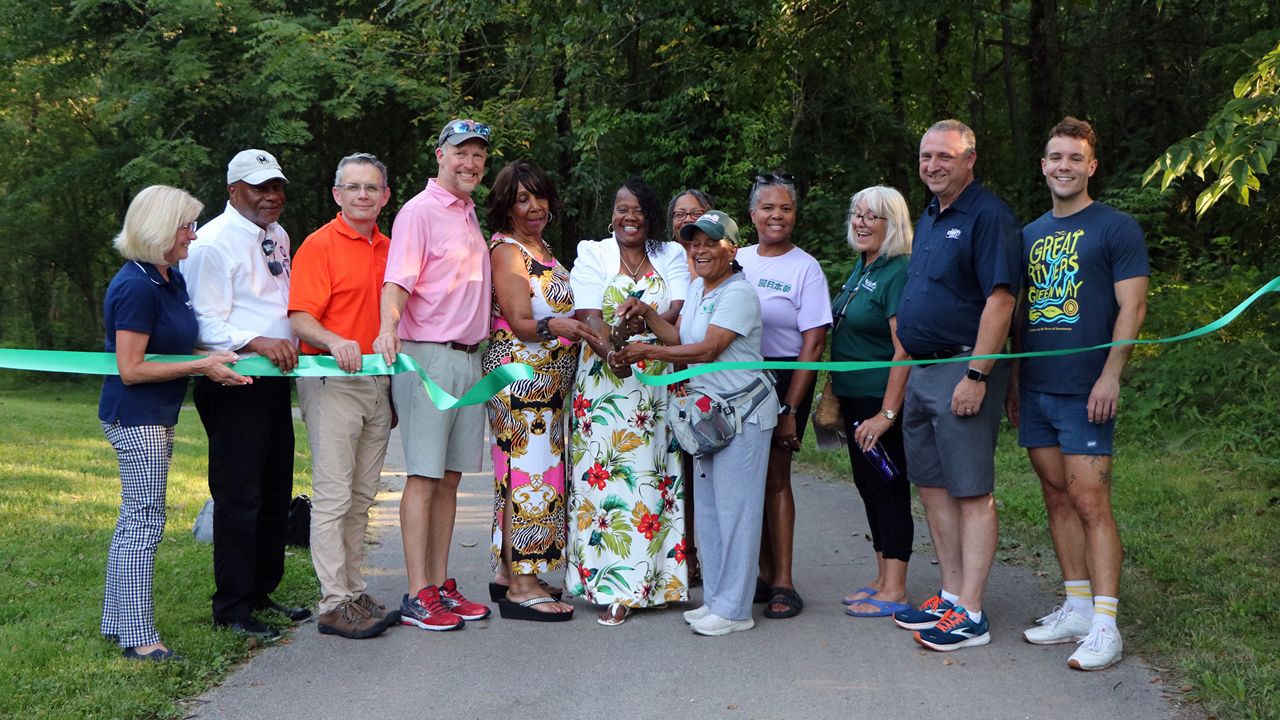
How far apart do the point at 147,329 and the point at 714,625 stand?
290 centimetres

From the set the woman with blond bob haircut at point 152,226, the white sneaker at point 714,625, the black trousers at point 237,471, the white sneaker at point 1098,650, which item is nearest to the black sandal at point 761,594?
the white sneaker at point 714,625

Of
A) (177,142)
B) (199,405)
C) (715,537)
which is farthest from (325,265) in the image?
(177,142)

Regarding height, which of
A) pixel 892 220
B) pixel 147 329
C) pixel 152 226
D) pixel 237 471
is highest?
pixel 892 220

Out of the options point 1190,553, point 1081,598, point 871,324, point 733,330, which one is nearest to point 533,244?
point 733,330

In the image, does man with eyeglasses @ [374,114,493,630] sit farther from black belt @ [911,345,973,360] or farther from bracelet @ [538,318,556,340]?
black belt @ [911,345,973,360]

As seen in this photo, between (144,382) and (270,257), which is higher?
(270,257)

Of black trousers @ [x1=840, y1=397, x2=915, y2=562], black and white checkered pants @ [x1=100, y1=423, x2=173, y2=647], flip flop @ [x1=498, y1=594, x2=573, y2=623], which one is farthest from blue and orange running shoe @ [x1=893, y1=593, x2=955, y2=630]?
black and white checkered pants @ [x1=100, y1=423, x2=173, y2=647]

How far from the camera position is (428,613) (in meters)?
5.67

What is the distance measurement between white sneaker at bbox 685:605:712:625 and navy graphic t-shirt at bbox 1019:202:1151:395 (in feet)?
6.16

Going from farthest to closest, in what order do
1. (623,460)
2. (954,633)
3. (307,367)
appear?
(623,460), (307,367), (954,633)

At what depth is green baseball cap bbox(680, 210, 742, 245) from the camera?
5469 millimetres

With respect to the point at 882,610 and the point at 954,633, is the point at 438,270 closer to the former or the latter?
the point at 882,610

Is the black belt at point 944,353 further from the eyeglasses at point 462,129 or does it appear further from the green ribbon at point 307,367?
the eyeglasses at point 462,129

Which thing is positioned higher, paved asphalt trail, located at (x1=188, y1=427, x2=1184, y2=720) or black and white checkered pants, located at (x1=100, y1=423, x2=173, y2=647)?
black and white checkered pants, located at (x1=100, y1=423, x2=173, y2=647)
